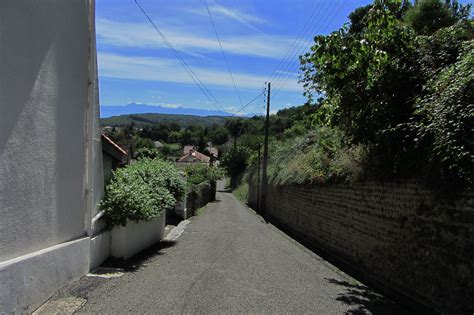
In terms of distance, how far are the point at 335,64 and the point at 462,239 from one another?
167 inches

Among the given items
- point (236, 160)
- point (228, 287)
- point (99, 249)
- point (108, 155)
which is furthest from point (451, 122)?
point (236, 160)

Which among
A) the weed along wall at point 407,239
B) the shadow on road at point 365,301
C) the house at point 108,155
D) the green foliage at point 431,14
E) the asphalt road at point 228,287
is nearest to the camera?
the weed along wall at point 407,239

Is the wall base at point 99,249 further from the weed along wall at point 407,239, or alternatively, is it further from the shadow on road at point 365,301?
the weed along wall at point 407,239

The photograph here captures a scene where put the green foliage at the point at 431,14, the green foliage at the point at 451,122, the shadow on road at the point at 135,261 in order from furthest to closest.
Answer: the green foliage at the point at 431,14 → the shadow on road at the point at 135,261 → the green foliage at the point at 451,122

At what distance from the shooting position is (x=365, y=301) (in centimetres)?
732

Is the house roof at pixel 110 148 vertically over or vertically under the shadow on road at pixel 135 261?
over

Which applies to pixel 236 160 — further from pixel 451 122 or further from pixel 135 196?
pixel 451 122

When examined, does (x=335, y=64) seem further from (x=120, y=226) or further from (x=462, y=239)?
(x=120, y=226)

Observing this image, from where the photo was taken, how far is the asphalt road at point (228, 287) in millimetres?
6402

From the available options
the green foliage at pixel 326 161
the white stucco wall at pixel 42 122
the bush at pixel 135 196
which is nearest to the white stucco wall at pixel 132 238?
the bush at pixel 135 196

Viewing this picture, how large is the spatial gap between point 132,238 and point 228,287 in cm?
380

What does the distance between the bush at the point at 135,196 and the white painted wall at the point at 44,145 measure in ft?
2.73

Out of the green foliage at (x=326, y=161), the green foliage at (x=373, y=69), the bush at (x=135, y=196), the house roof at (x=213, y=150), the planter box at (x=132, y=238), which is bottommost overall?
the planter box at (x=132, y=238)

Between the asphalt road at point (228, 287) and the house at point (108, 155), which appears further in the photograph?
the house at point (108, 155)
